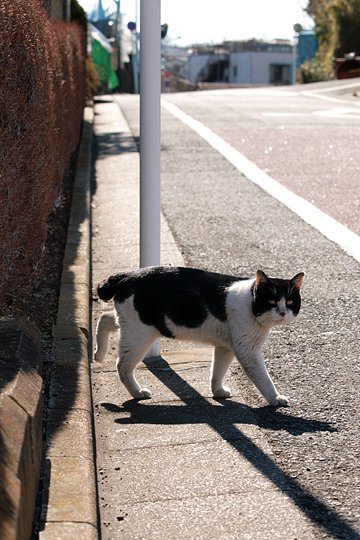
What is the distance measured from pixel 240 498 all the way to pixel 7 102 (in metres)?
2.54

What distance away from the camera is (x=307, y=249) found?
8.78m

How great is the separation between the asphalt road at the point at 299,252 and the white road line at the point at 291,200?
0.35 feet

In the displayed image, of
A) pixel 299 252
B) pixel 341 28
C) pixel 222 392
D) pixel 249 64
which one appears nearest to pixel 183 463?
pixel 222 392

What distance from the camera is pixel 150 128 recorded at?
623cm

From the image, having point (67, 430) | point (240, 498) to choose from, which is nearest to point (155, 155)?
point (67, 430)

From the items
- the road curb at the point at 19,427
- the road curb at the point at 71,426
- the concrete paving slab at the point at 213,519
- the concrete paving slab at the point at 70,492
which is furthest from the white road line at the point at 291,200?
the concrete paving slab at the point at 70,492

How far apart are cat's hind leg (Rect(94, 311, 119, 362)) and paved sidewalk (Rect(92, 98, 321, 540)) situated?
0.13m

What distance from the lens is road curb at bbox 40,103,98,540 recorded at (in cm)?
378

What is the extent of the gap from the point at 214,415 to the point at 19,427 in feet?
5.94

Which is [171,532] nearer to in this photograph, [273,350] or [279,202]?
[273,350]

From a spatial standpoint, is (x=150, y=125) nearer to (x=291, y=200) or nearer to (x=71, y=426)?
(x=71, y=426)

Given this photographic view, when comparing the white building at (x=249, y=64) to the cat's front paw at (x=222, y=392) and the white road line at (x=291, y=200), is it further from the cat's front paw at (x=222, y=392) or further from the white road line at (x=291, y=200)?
the cat's front paw at (x=222, y=392)

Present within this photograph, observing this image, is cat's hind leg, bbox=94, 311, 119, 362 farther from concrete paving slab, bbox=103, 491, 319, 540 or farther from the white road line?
the white road line

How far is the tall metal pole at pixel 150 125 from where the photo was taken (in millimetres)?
6062
